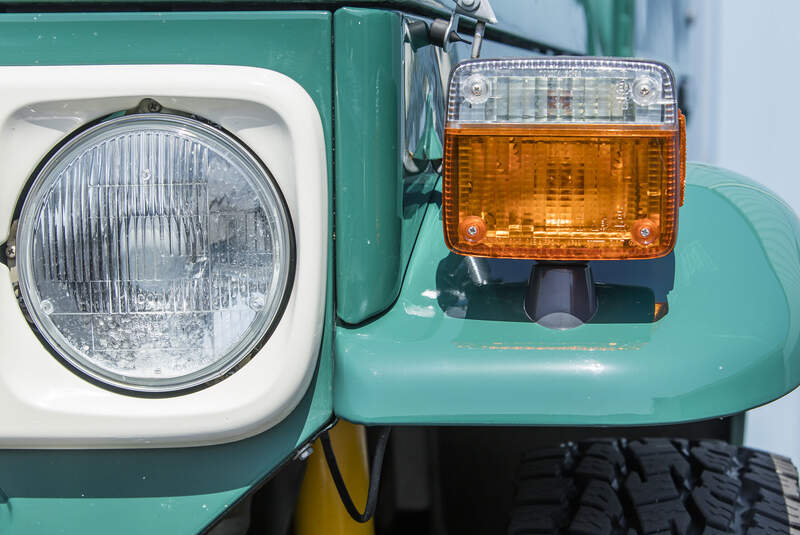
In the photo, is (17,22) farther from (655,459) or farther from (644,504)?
(655,459)

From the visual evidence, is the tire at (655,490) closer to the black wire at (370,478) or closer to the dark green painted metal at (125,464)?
the black wire at (370,478)

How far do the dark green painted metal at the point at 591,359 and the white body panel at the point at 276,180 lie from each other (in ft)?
0.23

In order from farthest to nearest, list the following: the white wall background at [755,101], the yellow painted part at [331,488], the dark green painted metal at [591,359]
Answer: the white wall background at [755,101]
the yellow painted part at [331,488]
the dark green painted metal at [591,359]

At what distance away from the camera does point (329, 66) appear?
911 millimetres

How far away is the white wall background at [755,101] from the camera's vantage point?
2.11 meters

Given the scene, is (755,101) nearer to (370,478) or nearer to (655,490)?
(655,490)

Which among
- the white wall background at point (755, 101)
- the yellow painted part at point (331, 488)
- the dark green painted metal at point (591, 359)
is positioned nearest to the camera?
the dark green painted metal at point (591, 359)

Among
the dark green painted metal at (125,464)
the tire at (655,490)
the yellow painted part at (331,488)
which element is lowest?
the tire at (655,490)

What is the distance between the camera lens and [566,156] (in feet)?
2.83

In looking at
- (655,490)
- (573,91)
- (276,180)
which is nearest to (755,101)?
(655,490)

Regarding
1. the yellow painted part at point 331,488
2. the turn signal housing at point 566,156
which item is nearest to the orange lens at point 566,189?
the turn signal housing at point 566,156

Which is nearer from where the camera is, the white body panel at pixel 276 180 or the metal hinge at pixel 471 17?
the white body panel at pixel 276 180

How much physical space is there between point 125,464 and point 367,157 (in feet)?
1.43

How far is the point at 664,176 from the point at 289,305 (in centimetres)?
41
